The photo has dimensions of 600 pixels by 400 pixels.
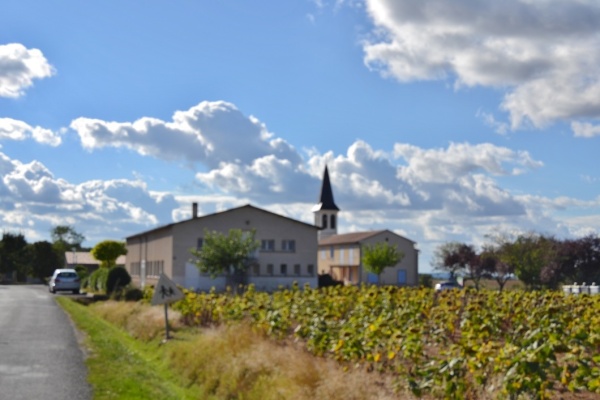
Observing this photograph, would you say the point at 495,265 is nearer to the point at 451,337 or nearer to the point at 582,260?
the point at 582,260

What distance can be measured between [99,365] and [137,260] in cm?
5675

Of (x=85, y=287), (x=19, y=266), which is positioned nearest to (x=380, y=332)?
(x=85, y=287)

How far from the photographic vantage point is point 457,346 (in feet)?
29.5

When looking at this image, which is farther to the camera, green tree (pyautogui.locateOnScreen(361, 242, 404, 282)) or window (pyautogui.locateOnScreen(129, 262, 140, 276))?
window (pyautogui.locateOnScreen(129, 262, 140, 276))

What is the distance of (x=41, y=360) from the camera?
1614cm

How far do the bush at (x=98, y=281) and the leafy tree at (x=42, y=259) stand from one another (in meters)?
42.6

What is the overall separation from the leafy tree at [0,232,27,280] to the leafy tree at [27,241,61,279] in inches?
40.3

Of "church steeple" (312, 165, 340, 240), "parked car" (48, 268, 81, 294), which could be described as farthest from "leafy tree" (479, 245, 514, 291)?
"parked car" (48, 268, 81, 294)

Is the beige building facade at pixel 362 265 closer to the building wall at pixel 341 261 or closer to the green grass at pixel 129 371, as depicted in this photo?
the building wall at pixel 341 261

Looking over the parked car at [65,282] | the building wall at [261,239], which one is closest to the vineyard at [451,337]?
→ the parked car at [65,282]

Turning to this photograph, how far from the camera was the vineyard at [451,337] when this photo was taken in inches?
307

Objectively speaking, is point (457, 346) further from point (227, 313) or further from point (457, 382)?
point (227, 313)

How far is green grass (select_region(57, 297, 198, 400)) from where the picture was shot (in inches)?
504

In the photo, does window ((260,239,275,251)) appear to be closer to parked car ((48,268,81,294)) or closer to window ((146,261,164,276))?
window ((146,261,164,276))
